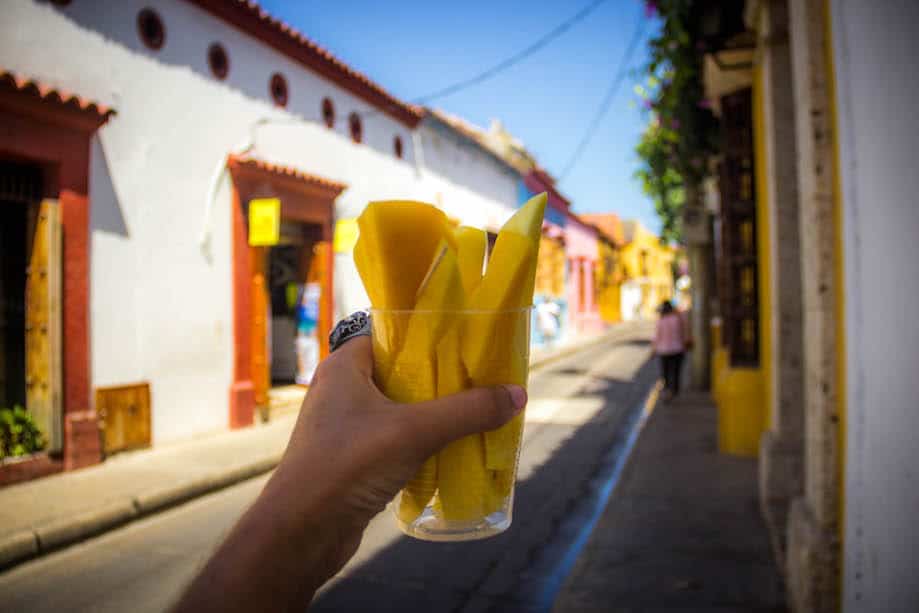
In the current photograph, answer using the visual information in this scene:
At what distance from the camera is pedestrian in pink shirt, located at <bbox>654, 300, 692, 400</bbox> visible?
426 inches

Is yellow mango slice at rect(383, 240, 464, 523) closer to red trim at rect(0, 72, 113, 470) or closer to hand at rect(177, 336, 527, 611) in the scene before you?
hand at rect(177, 336, 527, 611)

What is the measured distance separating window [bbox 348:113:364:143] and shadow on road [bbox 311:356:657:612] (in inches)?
283

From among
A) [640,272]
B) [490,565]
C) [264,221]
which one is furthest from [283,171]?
A: [640,272]

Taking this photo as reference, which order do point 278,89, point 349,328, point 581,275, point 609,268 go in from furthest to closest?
point 609,268 → point 581,275 → point 278,89 → point 349,328

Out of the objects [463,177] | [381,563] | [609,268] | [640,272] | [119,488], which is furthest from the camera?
[640,272]

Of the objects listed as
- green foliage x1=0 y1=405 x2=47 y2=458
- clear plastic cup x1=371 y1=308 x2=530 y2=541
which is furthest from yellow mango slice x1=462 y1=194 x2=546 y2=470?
green foliage x1=0 y1=405 x2=47 y2=458

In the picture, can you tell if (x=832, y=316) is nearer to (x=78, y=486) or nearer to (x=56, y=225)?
A: (x=78, y=486)

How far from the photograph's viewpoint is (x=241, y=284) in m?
9.21

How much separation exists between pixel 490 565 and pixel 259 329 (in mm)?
6085

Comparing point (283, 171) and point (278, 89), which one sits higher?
point (278, 89)

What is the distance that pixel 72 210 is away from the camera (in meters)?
6.89

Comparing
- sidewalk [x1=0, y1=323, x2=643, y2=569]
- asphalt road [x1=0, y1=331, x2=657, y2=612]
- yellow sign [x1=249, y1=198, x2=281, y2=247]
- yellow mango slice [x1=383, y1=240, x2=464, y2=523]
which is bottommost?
asphalt road [x1=0, y1=331, x2=657, y2=612]

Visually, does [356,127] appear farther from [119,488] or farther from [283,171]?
[119,488]

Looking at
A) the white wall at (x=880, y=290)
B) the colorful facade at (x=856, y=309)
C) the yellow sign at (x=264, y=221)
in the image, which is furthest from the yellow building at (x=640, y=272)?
the white wall at (x=880, y=290)
